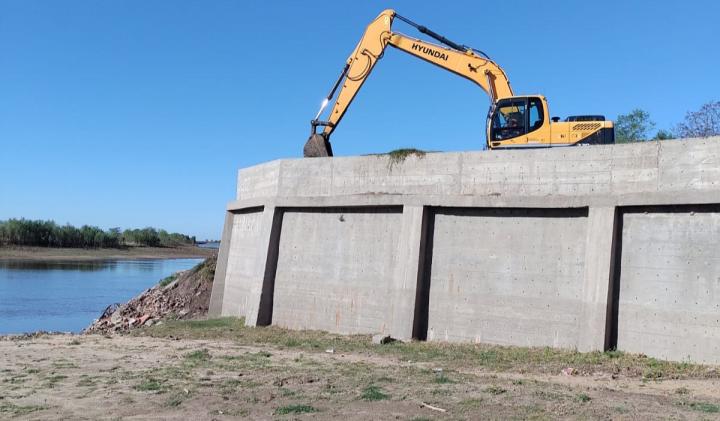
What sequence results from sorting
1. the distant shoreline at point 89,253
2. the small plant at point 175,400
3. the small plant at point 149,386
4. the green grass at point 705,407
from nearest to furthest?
the green grass at point 705,407 < the small plant at point 175,400 < the small plant at point 149,386 < the distant shoreline at point 89,253

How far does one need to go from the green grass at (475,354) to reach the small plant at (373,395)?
7.81 feet

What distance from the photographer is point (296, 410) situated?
7.45 m

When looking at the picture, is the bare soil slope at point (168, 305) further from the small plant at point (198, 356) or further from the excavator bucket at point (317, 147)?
the small plant at point (198, 356)

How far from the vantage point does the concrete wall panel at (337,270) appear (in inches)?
581

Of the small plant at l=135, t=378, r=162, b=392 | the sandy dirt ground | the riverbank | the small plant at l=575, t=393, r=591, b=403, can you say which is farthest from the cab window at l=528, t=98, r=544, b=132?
the small plant at l=135, t=378, r=162, b=392

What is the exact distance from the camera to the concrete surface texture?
11094 mm

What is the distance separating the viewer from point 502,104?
15.8m

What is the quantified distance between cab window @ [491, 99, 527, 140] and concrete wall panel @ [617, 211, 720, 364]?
4391 millimetres

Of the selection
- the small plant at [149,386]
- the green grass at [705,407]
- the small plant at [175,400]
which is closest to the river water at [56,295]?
the small plant at [149,386]

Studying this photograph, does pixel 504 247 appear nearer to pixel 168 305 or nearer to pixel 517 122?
pixel 517 122

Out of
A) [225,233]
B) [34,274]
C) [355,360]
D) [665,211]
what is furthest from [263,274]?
[34,274]

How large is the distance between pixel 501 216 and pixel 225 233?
10.2m

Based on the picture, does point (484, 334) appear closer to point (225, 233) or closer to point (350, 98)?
point (350, 98)

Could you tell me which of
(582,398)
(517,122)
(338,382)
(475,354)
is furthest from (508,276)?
(582,398)
